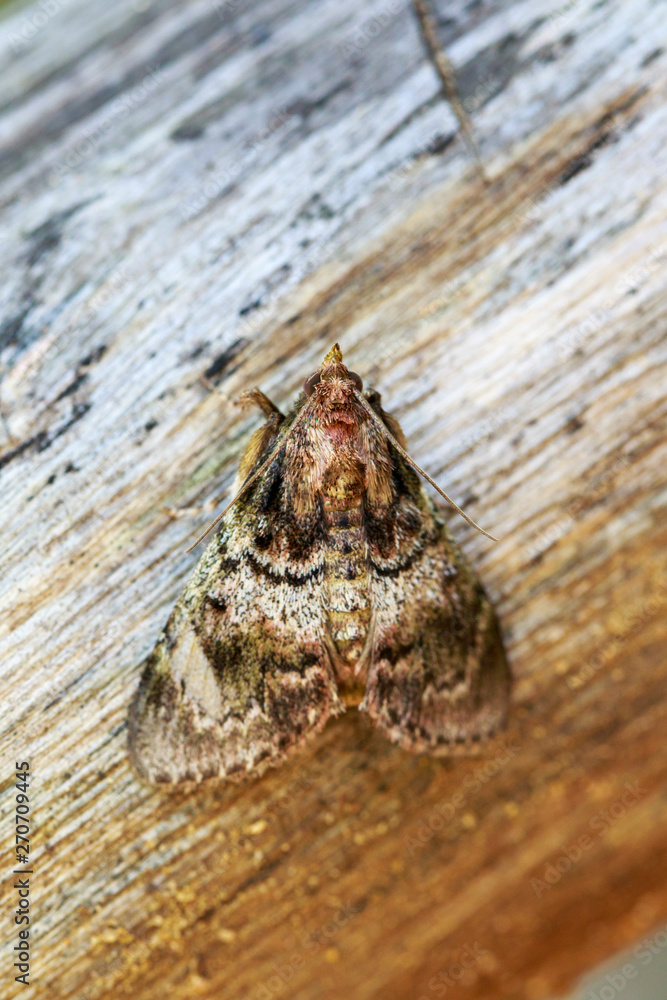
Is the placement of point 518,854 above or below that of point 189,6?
below

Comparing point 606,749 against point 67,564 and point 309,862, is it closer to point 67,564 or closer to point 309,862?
point 309,862

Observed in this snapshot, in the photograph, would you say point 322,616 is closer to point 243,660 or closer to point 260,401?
point 243,660

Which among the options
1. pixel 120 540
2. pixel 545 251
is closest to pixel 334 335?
pixel 545 251

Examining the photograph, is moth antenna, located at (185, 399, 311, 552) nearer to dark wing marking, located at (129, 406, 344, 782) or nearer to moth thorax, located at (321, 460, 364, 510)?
dark wing marking, located at (129, 406, 344, 782)

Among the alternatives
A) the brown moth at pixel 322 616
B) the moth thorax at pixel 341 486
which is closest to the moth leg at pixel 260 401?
the brown moth at pixel 322 616

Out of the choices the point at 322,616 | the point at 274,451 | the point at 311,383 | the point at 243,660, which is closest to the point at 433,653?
the point at 322,616

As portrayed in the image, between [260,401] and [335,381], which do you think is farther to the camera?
[260,401]
